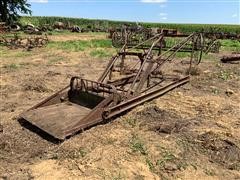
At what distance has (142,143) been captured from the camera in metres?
5.60

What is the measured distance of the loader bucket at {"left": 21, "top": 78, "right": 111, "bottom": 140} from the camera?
5.84m

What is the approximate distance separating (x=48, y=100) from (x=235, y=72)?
23.0 ft

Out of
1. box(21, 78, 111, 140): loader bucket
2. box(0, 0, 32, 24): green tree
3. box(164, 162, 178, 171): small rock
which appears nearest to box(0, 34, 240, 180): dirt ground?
box(164, 162, 178, 171): small rock

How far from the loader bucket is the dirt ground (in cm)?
16

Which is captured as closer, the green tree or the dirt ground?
the dirt ground

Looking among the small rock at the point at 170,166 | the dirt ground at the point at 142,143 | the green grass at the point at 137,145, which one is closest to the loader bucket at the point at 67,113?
the dirt ground at the point at 142,143

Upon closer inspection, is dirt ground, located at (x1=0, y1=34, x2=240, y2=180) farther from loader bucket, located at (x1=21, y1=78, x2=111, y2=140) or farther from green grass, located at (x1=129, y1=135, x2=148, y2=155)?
loader bucket, located at (x1=21, y1=78, x2=111, y2=140)

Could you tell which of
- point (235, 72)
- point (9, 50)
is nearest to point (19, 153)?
point (235, 72)

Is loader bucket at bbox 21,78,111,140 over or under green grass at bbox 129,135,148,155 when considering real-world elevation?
over

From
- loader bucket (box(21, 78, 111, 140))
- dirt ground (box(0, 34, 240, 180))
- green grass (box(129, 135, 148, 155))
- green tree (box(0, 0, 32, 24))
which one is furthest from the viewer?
→ green tree (box(0, 0, 32, 24))

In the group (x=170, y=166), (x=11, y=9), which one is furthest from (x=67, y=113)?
(x=11, y=9)

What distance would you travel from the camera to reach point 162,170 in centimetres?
484

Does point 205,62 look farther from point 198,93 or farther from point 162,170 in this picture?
point 162,170

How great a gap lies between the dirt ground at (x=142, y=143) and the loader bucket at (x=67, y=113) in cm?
16
